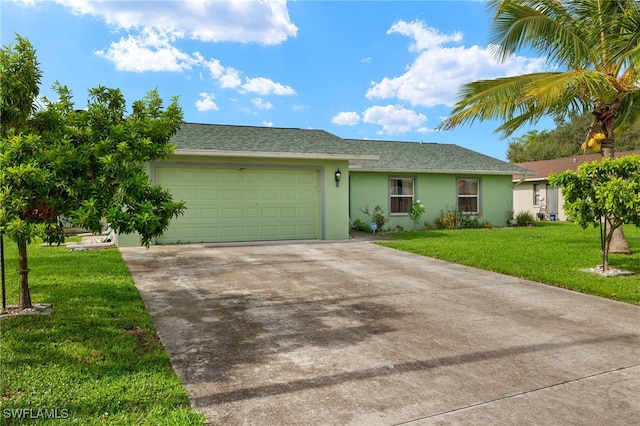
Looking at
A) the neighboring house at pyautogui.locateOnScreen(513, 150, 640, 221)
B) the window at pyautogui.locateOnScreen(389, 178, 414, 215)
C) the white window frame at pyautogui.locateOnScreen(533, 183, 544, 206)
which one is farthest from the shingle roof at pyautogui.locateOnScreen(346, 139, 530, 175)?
the white window frame at pyautogui.locateOnScreen(533, 183, 544, 206)

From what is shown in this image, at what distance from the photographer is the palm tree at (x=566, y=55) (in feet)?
31.7

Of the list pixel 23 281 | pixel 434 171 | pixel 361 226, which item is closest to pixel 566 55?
pixel 434 171

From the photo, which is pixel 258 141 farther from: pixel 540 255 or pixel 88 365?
pixel 88 365

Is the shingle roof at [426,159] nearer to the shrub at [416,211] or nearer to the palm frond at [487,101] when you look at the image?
the shrub at [416,211]

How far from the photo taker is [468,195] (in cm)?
1866

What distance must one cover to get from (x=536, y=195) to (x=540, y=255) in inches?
697

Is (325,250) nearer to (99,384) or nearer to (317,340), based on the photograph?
(317,340)

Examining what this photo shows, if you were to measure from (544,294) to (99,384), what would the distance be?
249 inches

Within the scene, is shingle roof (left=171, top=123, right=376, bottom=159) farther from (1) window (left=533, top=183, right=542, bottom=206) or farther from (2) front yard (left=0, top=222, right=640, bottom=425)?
(1) window (left=533, top=183, right=542, bottom=206)

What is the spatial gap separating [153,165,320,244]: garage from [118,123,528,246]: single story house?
0.03 m

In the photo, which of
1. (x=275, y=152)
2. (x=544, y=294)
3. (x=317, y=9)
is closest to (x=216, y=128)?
(x=275, y=152)

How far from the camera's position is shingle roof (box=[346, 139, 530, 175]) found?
17047mm

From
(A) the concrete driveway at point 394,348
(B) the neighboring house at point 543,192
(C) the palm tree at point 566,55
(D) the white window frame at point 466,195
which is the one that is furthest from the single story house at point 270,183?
(B) the neighboring house at point 543,192

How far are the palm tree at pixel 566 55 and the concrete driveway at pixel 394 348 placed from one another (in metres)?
4.49
